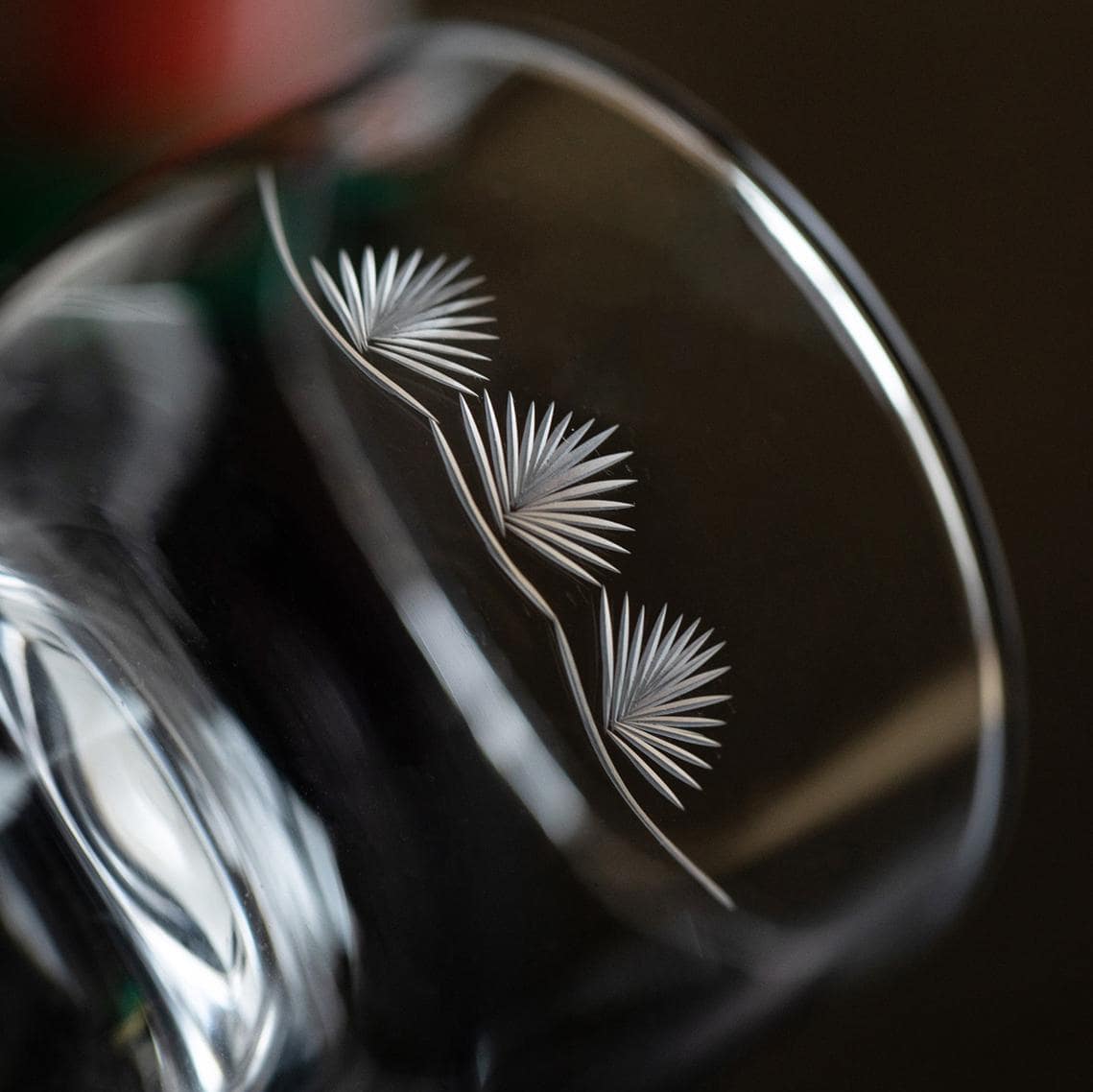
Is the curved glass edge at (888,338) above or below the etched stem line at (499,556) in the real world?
above

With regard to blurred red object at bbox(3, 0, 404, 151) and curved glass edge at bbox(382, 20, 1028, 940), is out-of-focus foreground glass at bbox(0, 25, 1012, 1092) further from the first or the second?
blurred red object at bbox(3, 0, 404, 151)

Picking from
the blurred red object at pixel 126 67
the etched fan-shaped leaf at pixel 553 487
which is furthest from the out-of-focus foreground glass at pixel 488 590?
the blurred red object at pixel 126 67

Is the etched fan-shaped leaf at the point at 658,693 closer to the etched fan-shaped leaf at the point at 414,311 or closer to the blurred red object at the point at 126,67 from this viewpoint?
the etched fan-shaped leaf at the point at 414,311

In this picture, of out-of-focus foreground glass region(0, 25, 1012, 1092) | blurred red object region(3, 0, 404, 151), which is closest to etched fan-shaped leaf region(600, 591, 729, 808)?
out-of-focus foreground glass region(0, 25, 1012, 1092)

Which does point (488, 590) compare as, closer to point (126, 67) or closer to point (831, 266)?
point (831, 266)

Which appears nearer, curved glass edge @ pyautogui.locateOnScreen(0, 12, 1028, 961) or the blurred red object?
curved glass edge @ pyautogui.locateOnScreen(0, 12, 1028, 961)

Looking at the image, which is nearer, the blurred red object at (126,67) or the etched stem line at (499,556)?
the etched stem line at (499,556)

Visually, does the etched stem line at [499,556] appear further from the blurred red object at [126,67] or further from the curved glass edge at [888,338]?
the blurred red object at [126,67]
